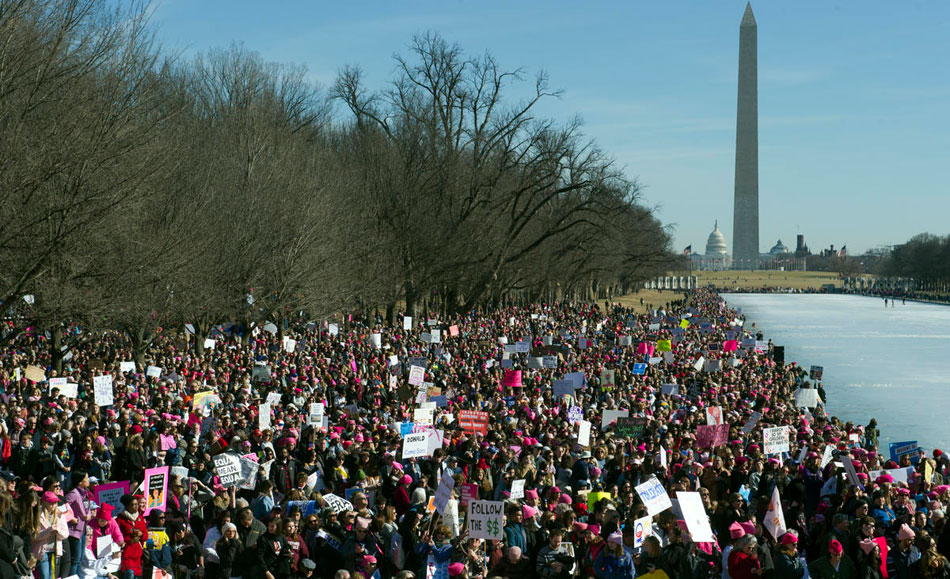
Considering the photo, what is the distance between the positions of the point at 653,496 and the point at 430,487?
2.56 m

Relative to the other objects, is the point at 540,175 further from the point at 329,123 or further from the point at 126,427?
the point at 126,427

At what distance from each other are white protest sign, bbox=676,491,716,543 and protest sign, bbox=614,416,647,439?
287 inches

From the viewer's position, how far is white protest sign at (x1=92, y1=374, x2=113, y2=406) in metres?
17.9

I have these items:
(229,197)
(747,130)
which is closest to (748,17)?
(747,130)

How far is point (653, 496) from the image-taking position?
10359mm

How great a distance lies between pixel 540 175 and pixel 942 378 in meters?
23.1

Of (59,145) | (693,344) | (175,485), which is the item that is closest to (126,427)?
(175,485)

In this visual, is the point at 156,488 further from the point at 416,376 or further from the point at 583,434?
the point at 416,376

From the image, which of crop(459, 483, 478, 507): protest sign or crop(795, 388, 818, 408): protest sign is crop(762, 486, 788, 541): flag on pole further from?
crop(795, 388, 818, 408): protest sign

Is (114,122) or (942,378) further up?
(114,122)

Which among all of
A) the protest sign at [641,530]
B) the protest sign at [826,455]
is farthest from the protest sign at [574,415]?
the protest sign at [641,530]

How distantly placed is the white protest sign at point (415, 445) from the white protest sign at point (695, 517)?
4263 millimetres

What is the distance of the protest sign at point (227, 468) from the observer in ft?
38.0

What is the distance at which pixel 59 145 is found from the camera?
1897 cm
